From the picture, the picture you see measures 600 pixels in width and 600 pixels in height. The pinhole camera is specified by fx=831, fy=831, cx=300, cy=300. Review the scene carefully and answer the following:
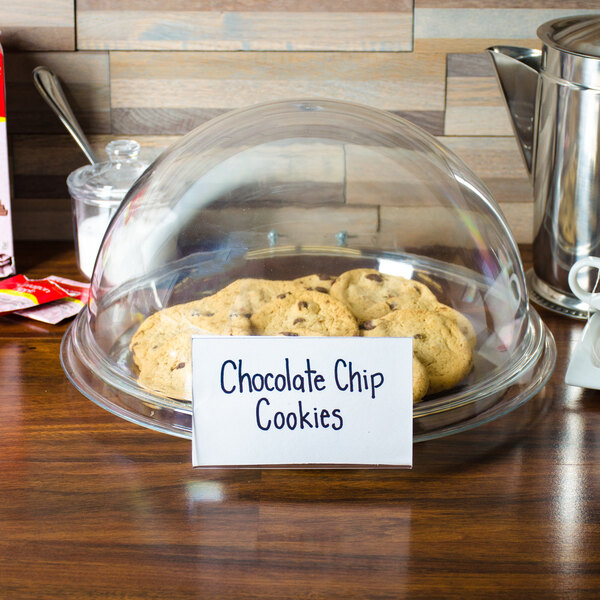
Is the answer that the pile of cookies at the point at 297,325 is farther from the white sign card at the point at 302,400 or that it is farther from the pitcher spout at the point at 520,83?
the pitcher spout at the point at 520,83

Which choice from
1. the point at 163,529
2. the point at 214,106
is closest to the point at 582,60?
the point at 214,106

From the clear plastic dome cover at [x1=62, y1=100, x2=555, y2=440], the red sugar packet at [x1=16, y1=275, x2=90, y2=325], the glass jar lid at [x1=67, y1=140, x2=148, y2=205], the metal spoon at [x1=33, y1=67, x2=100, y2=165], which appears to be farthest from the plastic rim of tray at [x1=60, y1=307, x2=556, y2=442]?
the metal spoon at [x1=33, y1=67, x2=100, y2=165]

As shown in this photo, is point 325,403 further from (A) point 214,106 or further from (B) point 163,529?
(A) point 214,106

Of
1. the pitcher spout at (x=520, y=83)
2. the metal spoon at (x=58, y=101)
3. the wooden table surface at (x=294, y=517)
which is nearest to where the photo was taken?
the wooden table surface at (x=294, y=517)

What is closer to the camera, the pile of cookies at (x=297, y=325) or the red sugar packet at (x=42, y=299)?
the pile of cookies at (x=297, y=325)

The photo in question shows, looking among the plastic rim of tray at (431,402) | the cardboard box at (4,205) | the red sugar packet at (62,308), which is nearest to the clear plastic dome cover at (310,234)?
the plastic rim of tray at (431,402)

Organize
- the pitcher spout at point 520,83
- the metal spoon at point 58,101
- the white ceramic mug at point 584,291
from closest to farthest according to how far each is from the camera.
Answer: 1. the white ceramic mug at point 584,291
2. the pitcher spout at point 520,83
3. the metal spoon at point 58,101

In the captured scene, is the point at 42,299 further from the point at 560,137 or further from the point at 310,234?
the point at 560,137
